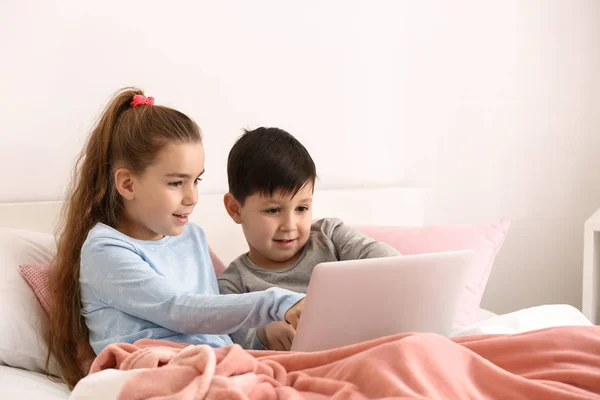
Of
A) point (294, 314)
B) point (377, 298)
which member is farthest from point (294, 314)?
point (377, 298)

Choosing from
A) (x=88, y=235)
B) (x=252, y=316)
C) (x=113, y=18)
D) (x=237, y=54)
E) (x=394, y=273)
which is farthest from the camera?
(x=237, y=54)

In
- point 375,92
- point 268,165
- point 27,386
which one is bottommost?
point 27,386

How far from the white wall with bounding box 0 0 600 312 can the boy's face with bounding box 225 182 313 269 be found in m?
0.57

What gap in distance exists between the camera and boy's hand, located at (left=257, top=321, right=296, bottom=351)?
4.66ft

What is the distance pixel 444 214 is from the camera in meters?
2.72

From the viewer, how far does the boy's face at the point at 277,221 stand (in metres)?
1.64

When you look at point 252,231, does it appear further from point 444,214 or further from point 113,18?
point 444,214

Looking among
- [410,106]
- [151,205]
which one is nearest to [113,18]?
[151,205]

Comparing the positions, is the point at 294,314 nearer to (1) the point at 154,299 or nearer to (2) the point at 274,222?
(1) the point at 154,299

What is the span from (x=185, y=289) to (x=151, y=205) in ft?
0.60

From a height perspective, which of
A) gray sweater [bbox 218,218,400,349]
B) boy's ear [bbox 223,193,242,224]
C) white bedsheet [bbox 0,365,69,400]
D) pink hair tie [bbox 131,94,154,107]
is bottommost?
white bedsheet [bbox 0,365,69,400]

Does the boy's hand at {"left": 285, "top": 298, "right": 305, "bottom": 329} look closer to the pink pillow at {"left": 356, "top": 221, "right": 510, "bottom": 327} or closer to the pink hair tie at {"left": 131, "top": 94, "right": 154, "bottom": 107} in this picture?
the pink hair tie at {"left": 131, "top": 94, "right": 154, "bottom": 107}

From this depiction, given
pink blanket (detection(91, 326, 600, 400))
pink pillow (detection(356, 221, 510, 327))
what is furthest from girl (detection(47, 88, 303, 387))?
pink pillow (detection(356, 221, 510, 327))

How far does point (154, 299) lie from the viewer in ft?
4.63
